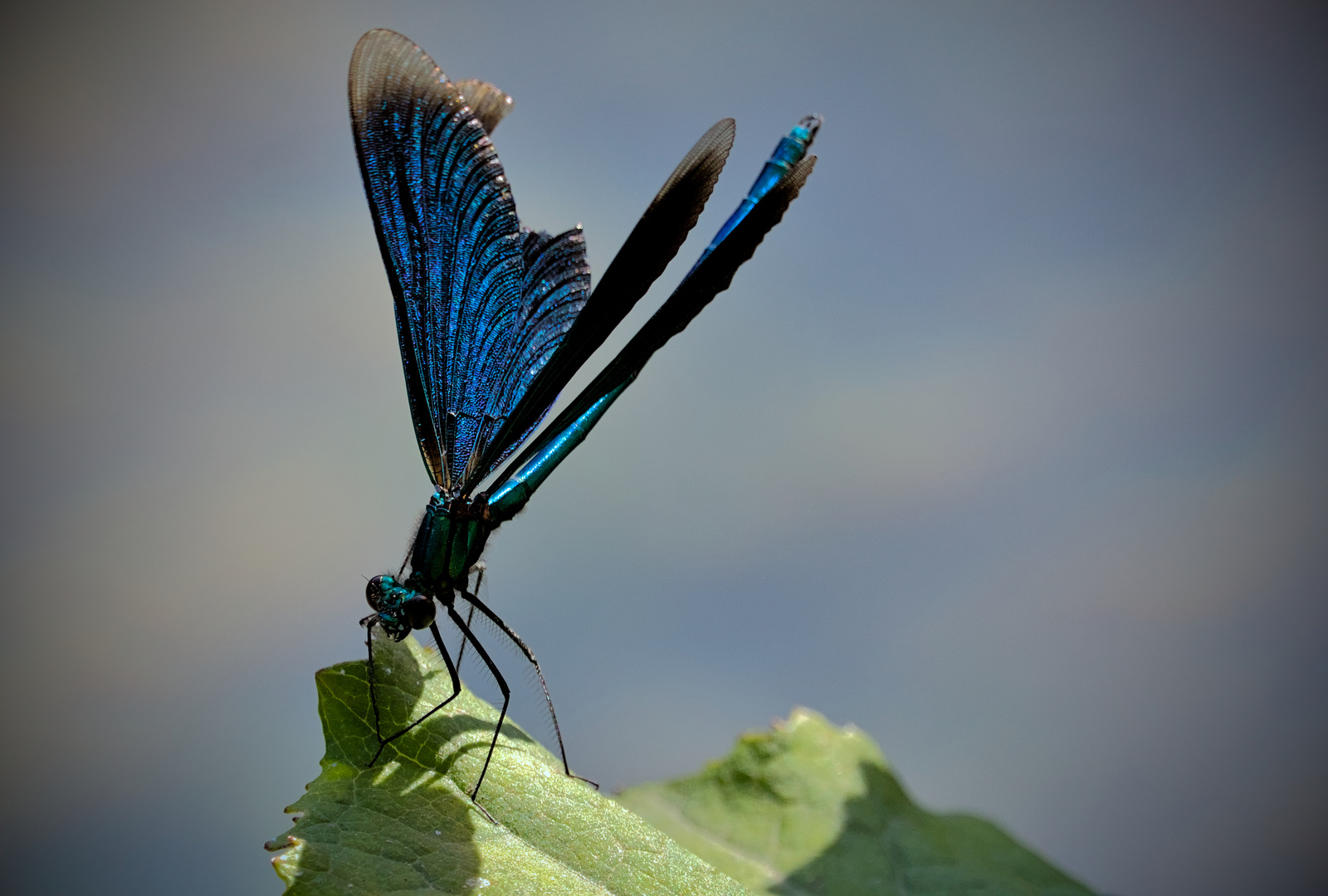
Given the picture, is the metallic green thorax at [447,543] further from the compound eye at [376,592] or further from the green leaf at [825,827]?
the green leaf at [825,827]

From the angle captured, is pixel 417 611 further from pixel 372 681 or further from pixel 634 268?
pixel 634 268

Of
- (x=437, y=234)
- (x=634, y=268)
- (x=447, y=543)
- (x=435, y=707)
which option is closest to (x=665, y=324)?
(x=634, y=268)

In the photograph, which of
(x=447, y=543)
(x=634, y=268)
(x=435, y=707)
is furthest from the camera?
(x=634, y=268)

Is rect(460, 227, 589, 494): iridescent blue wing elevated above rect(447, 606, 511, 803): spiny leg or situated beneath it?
elevated above

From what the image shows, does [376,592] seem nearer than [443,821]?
No

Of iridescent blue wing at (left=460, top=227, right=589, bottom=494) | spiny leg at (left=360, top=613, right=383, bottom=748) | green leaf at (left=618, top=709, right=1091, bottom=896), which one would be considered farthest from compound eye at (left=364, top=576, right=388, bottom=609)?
green leaf at (left=618, top=709, right=1091, bottom=896)

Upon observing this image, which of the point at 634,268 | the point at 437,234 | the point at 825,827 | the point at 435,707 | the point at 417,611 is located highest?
the point at 634,268

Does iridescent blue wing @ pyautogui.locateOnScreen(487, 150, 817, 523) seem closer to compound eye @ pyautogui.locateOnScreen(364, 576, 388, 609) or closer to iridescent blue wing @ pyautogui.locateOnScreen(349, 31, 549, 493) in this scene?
iridescent blue wing @ pyautogui.locateOnScreen(349, 31, 549, 493)
